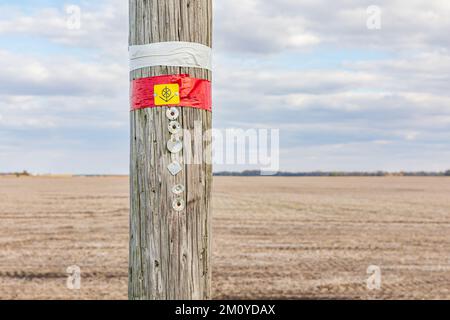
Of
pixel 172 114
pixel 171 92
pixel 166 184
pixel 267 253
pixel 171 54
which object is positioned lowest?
pixel 267 253

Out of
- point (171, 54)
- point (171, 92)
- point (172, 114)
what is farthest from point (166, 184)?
point (171, 54)

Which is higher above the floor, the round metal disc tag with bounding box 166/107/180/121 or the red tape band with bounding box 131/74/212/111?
A: the red tape band with bounding box 131/74/212/111

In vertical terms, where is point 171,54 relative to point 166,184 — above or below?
above

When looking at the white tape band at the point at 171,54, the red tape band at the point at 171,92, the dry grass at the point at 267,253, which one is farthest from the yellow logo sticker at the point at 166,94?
the dry grass at the point at 267,253

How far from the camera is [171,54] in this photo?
2.96 m

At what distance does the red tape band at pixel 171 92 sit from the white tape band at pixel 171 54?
7 cm

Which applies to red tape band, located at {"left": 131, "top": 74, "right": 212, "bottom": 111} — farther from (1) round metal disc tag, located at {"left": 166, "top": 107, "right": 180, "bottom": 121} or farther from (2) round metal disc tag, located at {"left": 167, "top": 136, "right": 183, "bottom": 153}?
(2) round metal disc tag, located at {"left": 167, "top": 136, "right": 183, "bottom": 153}

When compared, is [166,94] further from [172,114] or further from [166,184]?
[166,184]

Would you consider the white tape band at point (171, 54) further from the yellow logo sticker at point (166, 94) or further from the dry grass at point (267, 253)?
the dry grass at point (267, 253)

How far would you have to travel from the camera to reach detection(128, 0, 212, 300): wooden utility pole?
9.74 ft

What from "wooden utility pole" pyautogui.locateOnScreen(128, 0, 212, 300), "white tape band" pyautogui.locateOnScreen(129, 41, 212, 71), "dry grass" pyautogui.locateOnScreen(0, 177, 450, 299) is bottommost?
"dry grass" pyautogui.locateOnScreen(0, 177, 450, 299)

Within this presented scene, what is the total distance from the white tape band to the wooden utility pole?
0.02m

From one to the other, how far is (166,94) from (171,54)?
0.20m

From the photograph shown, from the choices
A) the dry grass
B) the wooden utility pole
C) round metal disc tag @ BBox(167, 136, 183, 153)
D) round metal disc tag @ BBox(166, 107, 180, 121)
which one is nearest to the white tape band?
the wooden utility pole
